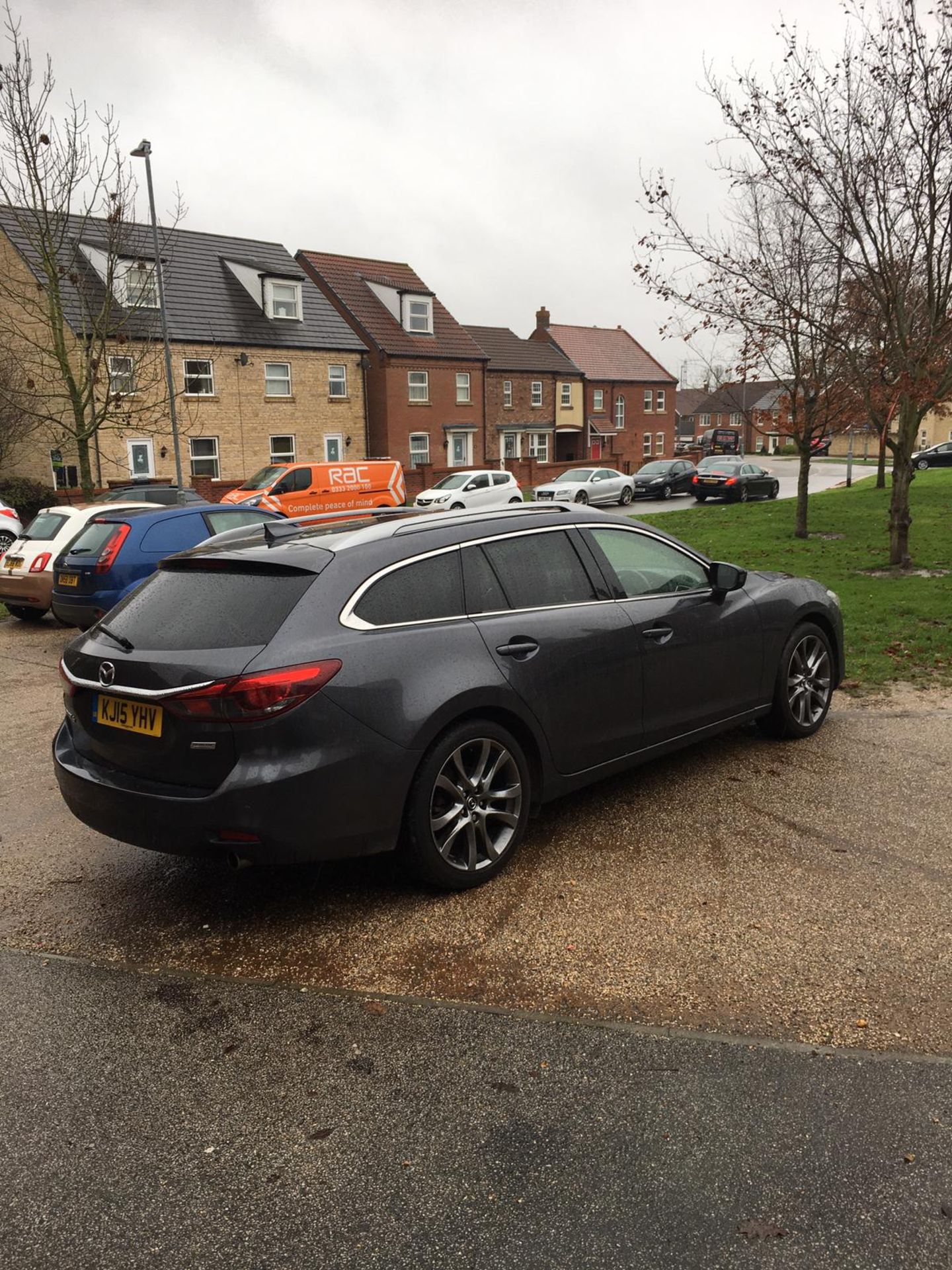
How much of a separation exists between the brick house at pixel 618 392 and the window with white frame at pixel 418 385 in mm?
15385

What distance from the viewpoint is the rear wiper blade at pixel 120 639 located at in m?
3.94

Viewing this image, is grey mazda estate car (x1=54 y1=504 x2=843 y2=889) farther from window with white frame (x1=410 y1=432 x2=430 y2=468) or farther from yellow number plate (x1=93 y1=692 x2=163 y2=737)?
window with white frame (x1=410 y1=432 x2=430 y2=468)

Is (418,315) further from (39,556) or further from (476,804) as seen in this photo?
(476,804)

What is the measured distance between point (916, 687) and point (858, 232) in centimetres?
664

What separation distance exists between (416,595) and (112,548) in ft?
23.5

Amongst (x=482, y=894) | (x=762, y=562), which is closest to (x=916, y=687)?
(x=482, y=894)

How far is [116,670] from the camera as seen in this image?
386 centimetres

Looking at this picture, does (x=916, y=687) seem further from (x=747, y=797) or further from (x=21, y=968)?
(x=21, y=968)

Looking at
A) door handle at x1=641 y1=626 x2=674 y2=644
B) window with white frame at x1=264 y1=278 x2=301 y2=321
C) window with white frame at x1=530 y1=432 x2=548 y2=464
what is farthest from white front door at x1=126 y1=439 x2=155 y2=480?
door handle at x1=641 y1=626 x2=674 y2=644

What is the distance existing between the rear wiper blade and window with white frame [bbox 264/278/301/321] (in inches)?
1392

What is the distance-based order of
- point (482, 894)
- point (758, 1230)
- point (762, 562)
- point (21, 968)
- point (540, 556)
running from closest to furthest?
1. point (758, 1230)
2. point (21, 968)
3. point (482, 894)
4. point (540, 556)
5. point (762, 562)

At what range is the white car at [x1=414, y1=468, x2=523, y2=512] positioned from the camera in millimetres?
30281

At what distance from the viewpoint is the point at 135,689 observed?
376 centimetres

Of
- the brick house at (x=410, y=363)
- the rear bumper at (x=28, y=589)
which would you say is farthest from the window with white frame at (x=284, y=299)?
the rear bumper at (x=28, y=589)
